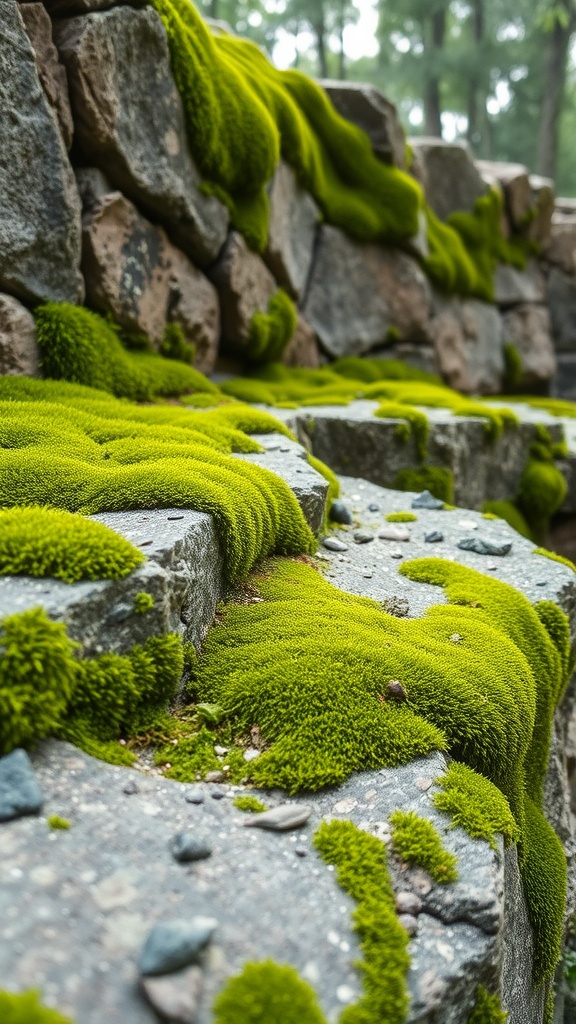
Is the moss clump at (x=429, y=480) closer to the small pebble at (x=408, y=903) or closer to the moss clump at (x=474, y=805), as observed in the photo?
the moss clump at (x=474, y=805)

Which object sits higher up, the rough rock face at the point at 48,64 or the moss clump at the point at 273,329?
the rough rock face at the point at 48,64

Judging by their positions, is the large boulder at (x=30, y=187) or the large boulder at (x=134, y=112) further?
the large boulder at (x=134, y=112)

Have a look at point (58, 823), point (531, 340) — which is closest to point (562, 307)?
point (531, 340)

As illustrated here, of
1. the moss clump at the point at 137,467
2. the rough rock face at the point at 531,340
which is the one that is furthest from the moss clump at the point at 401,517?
the rough rock face at the point at 531,340

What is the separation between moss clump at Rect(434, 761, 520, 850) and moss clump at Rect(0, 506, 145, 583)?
6.23ft

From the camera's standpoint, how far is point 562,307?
21469 mm

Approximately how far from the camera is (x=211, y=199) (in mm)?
10023

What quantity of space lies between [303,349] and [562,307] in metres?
11.9

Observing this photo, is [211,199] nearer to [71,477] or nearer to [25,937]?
[71,477]

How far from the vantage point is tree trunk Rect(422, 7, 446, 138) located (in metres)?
29.7

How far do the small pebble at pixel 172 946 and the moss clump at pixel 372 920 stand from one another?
20.3 inches

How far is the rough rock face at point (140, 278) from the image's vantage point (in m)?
8.20

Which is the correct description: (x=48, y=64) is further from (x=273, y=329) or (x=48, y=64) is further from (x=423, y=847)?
(x=423, y=847)

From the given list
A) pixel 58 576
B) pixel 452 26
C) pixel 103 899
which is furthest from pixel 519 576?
pixel 452 26
